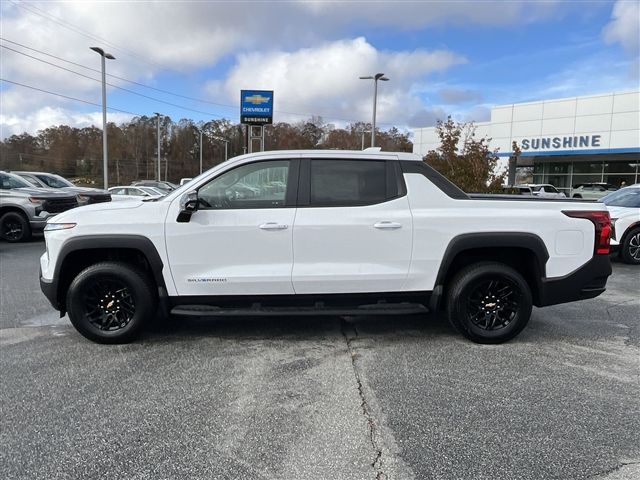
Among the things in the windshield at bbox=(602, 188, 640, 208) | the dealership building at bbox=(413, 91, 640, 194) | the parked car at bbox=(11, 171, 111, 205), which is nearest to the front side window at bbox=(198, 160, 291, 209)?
the windshield at bbox=(602, 188, 640, 208)

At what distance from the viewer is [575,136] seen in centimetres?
2836

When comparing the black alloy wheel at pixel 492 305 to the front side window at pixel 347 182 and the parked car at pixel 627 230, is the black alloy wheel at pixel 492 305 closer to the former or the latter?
the front side window at pixel 347 182

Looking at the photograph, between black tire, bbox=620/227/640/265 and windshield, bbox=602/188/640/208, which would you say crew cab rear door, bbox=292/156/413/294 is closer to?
black tire, bbox=620/227/640/265

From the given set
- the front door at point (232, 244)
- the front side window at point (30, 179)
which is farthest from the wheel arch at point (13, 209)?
→ the front door at point (232, 244)

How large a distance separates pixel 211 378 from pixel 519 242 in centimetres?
309

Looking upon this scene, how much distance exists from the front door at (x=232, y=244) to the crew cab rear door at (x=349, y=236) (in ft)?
0.44

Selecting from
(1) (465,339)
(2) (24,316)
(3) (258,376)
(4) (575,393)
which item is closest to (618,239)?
(1) (465,339)

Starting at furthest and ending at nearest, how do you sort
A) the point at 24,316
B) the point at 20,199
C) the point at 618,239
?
the point at 20,199 → the point at 618,239 → the point at 24,316

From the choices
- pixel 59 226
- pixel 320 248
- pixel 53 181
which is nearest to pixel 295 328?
pixel 320 248

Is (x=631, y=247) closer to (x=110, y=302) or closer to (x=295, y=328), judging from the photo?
(x=295, y=328)

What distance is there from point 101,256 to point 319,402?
262cm

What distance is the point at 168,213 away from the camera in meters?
4.40

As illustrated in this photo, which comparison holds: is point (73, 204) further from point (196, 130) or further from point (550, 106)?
point (196, 130)

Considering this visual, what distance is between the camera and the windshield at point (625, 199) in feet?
31.9
